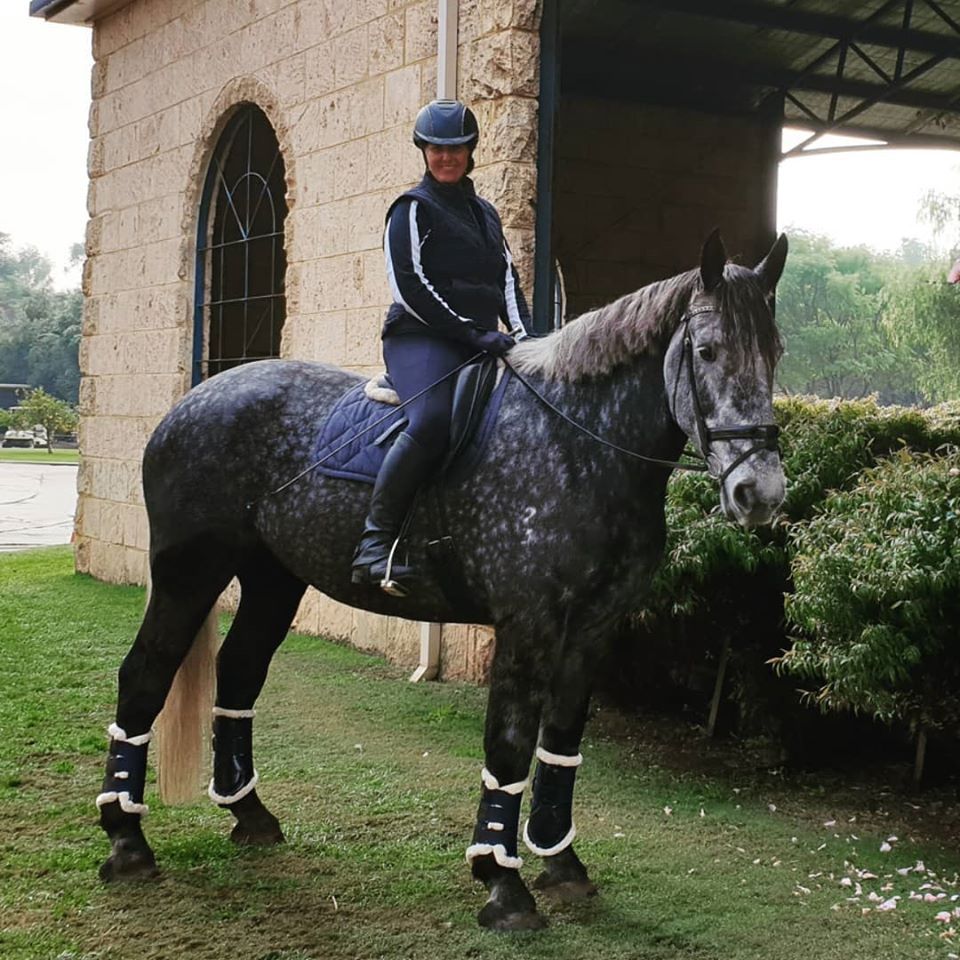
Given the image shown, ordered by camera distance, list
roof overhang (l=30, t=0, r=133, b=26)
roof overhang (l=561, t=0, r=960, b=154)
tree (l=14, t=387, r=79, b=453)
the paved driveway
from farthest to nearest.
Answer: tree (l=14, t=387, r=79, b=453)
the paved driveway
roof overhang (l=561, t=0, r=960, b=154)
roof overhang (l=30, t=0, r=133, b=26)

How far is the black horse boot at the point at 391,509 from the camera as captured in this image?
370 cm

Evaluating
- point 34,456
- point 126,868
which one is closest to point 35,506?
point 126,868

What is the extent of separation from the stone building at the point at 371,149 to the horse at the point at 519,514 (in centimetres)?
292

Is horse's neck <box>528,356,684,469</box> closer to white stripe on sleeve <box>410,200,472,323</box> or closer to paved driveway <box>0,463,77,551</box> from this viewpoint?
white stripe on sleeve <box>410,200,472,323</box>

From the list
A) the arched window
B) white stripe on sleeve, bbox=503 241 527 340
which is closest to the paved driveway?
the arched window

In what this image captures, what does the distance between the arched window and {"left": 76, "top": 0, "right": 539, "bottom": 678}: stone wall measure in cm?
13

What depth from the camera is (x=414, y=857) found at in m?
4.25

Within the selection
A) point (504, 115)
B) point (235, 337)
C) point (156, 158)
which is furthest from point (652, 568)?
point (156, 158)

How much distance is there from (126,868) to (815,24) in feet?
38.3

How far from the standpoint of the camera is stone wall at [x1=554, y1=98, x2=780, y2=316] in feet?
47.7

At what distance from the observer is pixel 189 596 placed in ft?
13.7

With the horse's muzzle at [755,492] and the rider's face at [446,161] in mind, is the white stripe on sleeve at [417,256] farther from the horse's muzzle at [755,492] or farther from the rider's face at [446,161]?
the horse's muzzle at [755,492]

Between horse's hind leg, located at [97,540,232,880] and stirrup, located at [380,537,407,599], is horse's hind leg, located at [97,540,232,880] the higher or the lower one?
the lower one

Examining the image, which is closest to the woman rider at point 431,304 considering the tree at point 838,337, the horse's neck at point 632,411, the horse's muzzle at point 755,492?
the horse's neck at point 632,411
